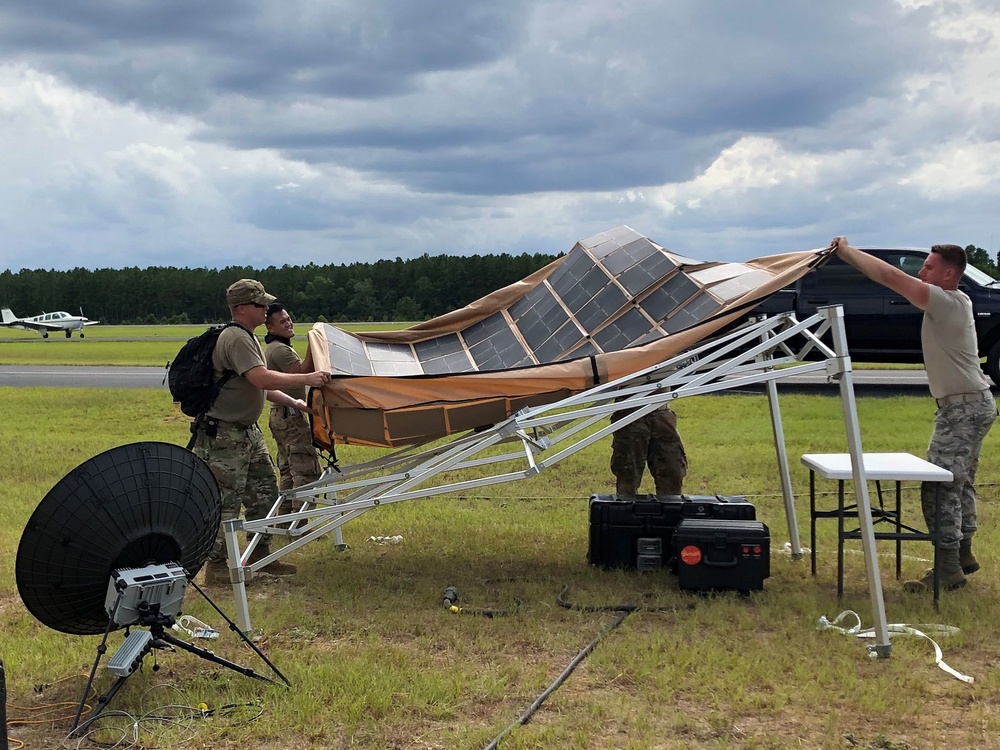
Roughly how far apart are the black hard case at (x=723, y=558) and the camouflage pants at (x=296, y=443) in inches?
135

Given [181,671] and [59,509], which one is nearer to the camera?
[59,509]

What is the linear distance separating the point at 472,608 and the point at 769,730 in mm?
2329

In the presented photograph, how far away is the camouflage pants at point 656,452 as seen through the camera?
7.78 meters

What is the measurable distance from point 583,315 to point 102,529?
3.84 meters

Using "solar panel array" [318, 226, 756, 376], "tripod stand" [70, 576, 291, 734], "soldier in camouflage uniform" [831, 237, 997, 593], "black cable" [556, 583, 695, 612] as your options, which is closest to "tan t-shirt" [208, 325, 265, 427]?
"solar panel array" [318, 226, 756, 376]

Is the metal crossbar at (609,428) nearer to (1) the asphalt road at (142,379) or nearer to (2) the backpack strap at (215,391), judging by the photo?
(2) the backpack strap at (215,391)

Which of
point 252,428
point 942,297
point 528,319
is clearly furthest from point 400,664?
point 942,297

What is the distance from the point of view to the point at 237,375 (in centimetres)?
626

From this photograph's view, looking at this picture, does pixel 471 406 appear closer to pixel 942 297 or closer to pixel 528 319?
pixel 528 319

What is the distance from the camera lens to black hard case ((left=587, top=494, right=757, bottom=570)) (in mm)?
6441

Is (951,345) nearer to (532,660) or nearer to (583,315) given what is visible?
(583,315)

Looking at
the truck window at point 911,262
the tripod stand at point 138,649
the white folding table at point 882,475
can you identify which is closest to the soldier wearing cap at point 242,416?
the tripod stand at point 138,649

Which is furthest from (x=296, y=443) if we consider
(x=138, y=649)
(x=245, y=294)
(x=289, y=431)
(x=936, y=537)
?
(x=936, y=537)

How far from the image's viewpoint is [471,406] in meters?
5.77
